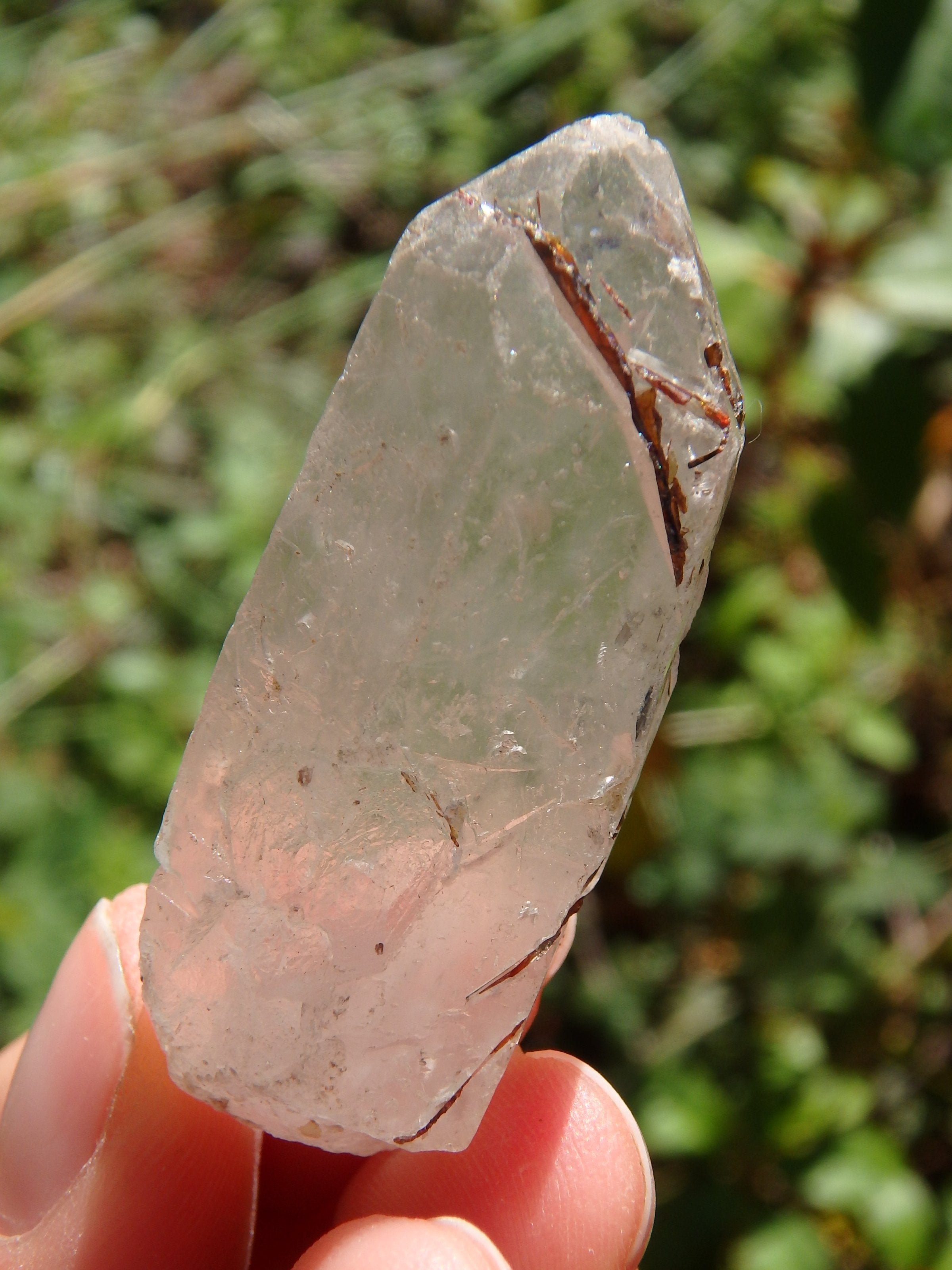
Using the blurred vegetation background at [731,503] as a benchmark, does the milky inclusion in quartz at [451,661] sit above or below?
above

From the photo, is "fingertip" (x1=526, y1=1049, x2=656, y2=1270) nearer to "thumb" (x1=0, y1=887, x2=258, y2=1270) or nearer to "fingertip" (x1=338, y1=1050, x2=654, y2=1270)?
"fingertip" (x1=338, y1=1050, x2=654, y2=1270)

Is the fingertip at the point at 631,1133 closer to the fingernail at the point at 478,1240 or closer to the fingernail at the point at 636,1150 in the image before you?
the fingernail at the point at 636,1150

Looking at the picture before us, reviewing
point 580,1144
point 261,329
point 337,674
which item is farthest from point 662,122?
point 580,1144

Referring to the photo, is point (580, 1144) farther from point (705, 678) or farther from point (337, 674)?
point (705, 678)

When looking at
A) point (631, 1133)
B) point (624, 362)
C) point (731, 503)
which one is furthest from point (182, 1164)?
point (731, 503)

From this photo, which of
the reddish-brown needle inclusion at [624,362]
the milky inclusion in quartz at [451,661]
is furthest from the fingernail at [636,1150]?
the reddish-brown needle inclusion at [624,362]

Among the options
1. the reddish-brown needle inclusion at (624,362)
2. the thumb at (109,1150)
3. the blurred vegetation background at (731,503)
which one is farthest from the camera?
the blurred vegetation background at (731,503)

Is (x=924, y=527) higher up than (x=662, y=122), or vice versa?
(x=662, y=122)
